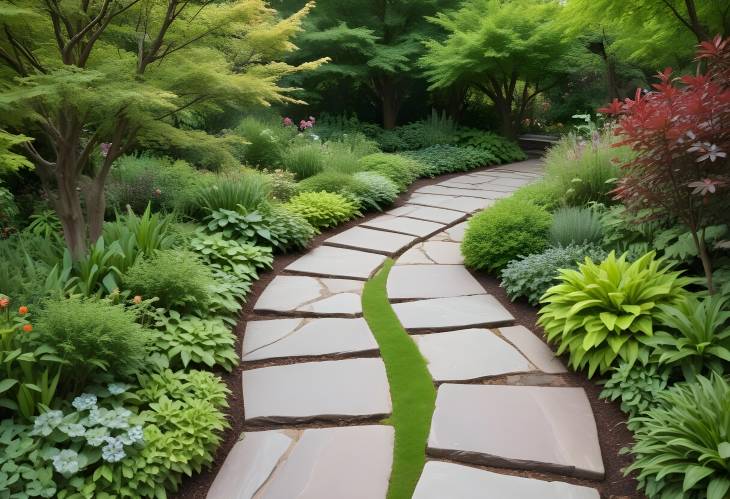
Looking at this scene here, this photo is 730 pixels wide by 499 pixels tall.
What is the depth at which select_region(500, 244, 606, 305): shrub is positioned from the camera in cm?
421

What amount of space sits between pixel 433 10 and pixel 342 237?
8549mm

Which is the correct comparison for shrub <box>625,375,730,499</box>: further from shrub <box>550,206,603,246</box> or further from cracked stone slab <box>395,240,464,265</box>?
cracked stone slab <box>395,240,464,265</box>

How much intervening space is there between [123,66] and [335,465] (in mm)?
2849

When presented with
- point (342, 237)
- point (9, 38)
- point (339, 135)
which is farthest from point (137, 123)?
point (339, 135)

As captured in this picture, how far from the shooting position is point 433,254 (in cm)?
562

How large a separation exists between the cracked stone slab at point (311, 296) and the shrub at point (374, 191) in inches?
90.8

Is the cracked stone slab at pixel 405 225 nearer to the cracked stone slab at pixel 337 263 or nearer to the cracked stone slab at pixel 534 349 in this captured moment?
the cracked stone slab at pixel 337 263

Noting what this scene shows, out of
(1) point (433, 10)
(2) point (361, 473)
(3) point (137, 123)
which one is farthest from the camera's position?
(1) point (433, 10)

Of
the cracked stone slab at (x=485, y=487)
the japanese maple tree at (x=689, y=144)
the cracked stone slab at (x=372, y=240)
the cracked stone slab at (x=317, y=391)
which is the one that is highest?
the japanese maple tree at (x=689, y=144)

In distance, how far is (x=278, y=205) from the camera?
232 inches

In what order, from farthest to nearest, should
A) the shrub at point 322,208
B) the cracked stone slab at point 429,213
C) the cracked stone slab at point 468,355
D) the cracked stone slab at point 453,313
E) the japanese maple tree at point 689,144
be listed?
the cracked stone slab at point 429,213 < the shrub at point 322,208 < the cracked stone slab at point 453,313 < the cracked stone slab at point 468,355 < the japanese maple tree at point 689,144

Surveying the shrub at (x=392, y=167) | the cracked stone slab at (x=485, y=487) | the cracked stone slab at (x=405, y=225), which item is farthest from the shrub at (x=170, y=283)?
the shrub at (x=392, y=167)

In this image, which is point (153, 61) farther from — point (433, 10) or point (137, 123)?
point (433, 10)

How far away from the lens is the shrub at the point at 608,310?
3172mm
